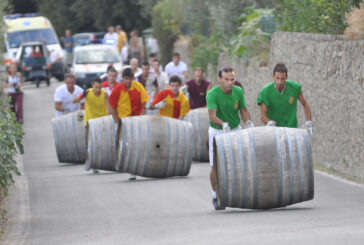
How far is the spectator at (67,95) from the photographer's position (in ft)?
68.0

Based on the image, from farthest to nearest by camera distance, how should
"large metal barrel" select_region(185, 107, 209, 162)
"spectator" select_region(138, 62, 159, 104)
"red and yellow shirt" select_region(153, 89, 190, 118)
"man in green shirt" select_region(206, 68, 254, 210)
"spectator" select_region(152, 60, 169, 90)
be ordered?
"spectator" select_region(152, 60, 169, 90) < "spectator" select_region(138, 62, 159, 104) < "large metal barrel" select_region(185, 107, 209, 162) < "red and yellow shirt" select_region(153, 89, 190, 118) < "man in green shirt" select_region(206, 68, 254, 210)

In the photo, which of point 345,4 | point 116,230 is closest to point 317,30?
point 345,4

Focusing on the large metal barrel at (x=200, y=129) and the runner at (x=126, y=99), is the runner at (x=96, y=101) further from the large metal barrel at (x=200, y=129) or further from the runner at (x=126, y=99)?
the runner at (x=126, y=99)

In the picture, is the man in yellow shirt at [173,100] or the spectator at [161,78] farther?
the spectator at [161,78]

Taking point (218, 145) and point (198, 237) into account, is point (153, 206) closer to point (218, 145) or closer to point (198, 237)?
point (218, 145)

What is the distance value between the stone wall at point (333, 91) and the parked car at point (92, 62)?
15.7m

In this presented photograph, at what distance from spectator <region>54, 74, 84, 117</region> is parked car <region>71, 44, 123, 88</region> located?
1419 cm

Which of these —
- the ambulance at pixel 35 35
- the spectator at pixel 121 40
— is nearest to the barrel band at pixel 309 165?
the spectator at pixel 121 40

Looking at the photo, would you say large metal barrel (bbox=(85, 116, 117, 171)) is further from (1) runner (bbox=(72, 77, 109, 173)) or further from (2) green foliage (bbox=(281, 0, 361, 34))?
(2) green foliage (bbox=(281, 0, 361, 34))

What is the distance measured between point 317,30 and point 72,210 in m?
8.10

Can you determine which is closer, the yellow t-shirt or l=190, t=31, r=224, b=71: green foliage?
the yellow t-shirt

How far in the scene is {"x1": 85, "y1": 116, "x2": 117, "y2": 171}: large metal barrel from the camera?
57.4ft

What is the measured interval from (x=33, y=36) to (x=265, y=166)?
34.6m

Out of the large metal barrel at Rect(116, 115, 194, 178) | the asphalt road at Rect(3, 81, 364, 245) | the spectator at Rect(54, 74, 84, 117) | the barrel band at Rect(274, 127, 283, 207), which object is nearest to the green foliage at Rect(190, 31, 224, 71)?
the spectator at Rect(54, 74, 84, 117)
